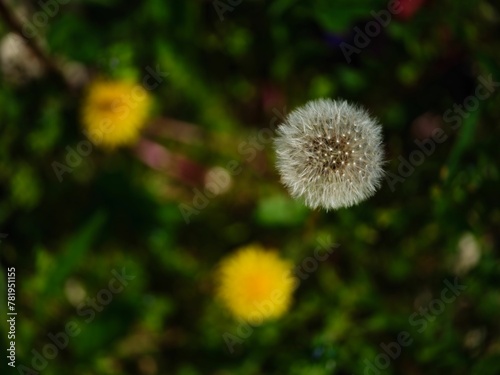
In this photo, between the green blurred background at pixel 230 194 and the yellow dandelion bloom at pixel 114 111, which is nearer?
the green blurred background at pixel 230 194

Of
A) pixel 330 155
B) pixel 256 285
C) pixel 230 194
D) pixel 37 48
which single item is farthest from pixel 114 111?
pixel 330 155

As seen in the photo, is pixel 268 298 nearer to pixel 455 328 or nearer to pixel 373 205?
pixel 373 205

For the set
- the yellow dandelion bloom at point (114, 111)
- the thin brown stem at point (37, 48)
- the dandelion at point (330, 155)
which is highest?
the thin brown stem at point (37, 48)

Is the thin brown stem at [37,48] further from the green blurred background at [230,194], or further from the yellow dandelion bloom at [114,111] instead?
the yellow dandelion bloom at [114,111]

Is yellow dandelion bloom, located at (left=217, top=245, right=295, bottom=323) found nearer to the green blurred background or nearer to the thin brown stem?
the green blurred background

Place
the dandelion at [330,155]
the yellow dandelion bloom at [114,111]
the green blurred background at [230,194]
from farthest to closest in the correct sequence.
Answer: the yellow dandelion bloom at [114,111], the green blurred background at [230,194], the dandelion at [330,155]

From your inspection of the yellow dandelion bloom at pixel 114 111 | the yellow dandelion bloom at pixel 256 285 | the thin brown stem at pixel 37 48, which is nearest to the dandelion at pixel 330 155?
the yellow dandelion bloom at pixel 256 285

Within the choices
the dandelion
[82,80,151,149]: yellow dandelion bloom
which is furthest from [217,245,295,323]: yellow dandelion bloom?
the dandelion
